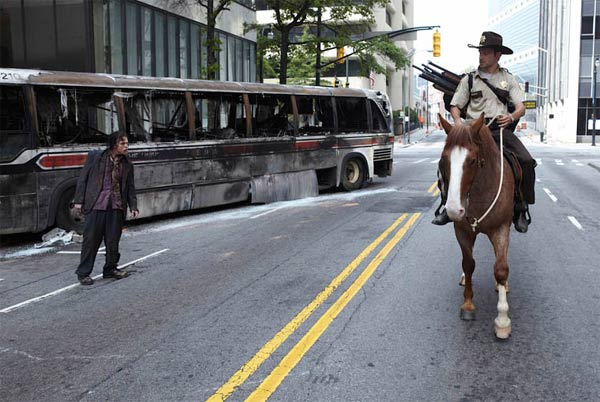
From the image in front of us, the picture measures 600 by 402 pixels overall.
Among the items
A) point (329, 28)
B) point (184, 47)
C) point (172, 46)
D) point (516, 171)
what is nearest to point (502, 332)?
point (516, 171)

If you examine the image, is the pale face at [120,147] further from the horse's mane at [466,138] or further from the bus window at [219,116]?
the bus window at [219,116]

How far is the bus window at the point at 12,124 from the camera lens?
1067 cm

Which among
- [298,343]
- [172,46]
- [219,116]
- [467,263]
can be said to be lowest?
[298,343]

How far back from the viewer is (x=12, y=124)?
1084 centimetres

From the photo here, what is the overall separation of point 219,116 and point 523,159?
972 cm

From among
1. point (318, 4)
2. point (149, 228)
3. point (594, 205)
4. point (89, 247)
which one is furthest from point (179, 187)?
point (318, 4)

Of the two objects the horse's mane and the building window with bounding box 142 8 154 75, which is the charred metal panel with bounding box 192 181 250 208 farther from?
the building window with bounding box 142 8 154 75

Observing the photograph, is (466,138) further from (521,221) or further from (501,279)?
(521,221)

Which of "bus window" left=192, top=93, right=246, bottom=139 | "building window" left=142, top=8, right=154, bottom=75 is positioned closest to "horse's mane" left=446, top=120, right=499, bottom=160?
"bus window" left=192, top=93, right=246, bottom=139

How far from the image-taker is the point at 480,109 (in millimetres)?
6691

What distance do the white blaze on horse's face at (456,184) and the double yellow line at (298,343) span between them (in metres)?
1.67

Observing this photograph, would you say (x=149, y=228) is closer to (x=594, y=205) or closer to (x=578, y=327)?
(x=578, y=327)

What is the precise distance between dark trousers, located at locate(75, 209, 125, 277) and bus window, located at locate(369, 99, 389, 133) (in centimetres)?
1341

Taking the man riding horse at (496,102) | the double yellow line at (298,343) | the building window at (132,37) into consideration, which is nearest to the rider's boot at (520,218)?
the man riding horse at (496,102)
